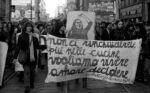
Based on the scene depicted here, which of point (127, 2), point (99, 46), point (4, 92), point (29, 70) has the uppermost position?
point (127, 2)

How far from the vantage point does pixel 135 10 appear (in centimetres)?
3519

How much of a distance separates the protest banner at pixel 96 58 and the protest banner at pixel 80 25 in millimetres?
764

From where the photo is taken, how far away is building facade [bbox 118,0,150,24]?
3092 centimetres

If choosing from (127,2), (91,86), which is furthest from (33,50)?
(127,2)

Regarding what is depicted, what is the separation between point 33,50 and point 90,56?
5.02 ft

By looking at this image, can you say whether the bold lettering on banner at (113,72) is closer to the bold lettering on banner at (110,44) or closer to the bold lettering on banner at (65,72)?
the bold lettering on banner at (65,72)

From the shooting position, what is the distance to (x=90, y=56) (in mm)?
8070

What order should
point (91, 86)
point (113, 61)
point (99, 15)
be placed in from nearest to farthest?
point (113, 61) → point (91, 86) → point (99, 15)

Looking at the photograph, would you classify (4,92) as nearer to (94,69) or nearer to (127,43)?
(94,69)

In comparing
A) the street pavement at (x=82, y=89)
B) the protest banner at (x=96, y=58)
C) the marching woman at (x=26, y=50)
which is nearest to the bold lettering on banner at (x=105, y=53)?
the protest banner at (x=96, y=58)

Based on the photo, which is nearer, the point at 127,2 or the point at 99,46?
the point at 99,46

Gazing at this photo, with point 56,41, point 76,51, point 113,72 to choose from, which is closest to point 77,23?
point 76,51

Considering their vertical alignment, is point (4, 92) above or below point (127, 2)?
below

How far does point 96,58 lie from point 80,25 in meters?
1.20
